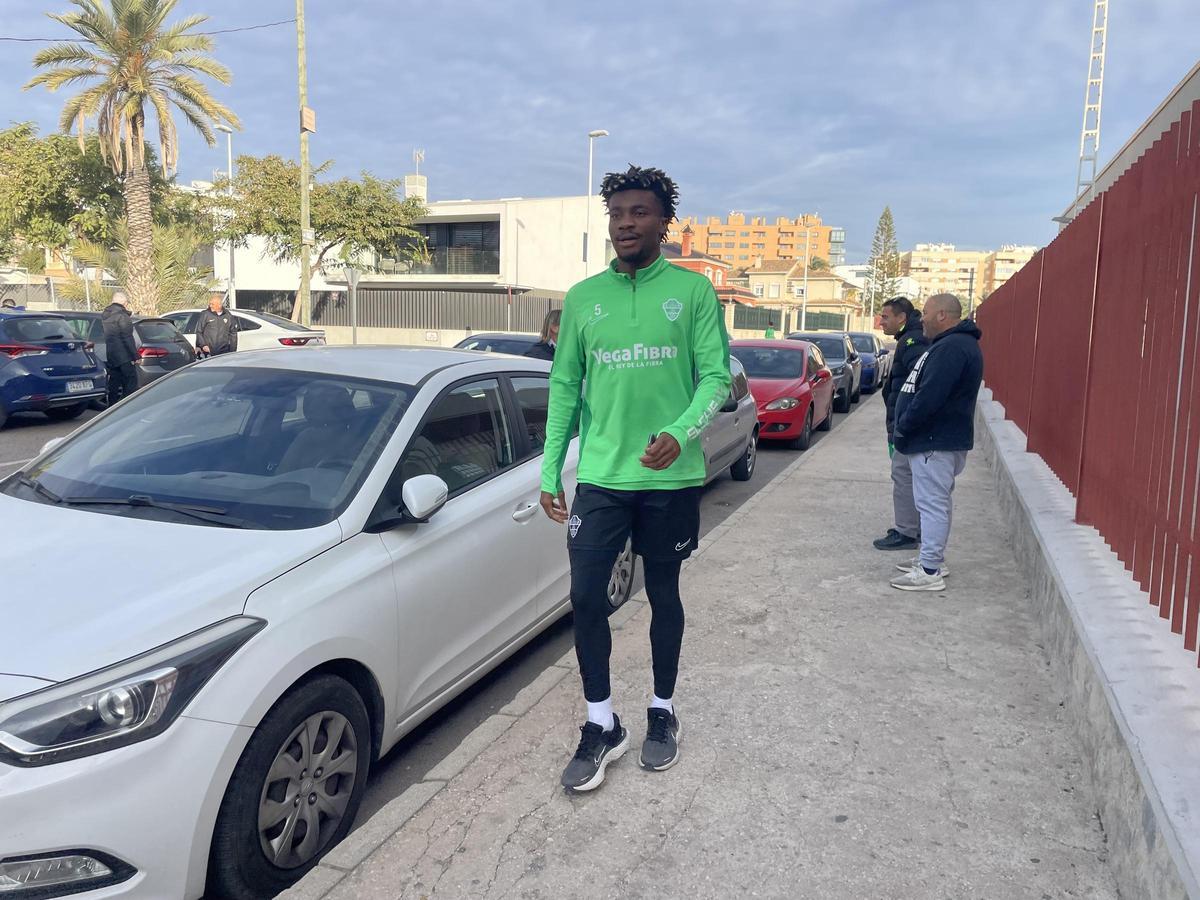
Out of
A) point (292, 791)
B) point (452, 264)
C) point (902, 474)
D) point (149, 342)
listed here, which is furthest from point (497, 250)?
point (292, 791)

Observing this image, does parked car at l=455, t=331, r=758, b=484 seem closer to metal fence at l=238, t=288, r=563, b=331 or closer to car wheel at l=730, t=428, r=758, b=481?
car wheel at l=730, t=428, r=758, b=481

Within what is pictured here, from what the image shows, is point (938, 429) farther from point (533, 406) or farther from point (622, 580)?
point (533, 406)

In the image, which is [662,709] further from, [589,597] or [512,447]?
[512,447]

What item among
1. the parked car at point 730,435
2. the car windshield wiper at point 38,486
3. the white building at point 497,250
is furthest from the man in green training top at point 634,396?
the white building at point 497,250

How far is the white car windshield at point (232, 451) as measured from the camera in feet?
9.97

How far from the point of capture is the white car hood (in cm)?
220

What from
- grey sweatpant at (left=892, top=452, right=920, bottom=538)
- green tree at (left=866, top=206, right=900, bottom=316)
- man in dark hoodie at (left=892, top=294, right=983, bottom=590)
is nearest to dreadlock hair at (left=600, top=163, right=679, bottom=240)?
man in dark hoodie at (left=892, top=294, right=983, bottom=590)

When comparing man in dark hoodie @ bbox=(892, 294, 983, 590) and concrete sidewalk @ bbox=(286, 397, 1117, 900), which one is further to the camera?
man in dark hoodie @ bbox=(892, 294, 983, 590)

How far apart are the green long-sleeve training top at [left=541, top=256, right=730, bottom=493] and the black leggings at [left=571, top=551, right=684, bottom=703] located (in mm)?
289

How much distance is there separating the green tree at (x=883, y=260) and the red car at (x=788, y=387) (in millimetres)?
99200

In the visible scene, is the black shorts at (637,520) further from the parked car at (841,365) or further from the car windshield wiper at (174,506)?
the parked car at (841,365)

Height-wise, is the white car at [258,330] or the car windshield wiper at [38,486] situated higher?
the white car at [258,330]

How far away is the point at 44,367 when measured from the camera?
11.9 m

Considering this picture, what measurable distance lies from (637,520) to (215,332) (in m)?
12.7
